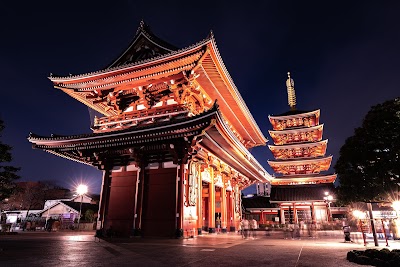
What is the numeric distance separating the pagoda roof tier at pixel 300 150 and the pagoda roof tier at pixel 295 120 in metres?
3.69

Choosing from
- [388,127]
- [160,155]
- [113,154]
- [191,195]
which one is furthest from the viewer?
[113,154]

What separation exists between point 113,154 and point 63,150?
3566 mm

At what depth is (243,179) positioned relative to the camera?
90.2 ft

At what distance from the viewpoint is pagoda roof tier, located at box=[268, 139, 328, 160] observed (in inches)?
1528

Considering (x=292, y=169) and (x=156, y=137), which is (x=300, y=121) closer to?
(x=292, y=169)

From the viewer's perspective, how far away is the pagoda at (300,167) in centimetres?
3672

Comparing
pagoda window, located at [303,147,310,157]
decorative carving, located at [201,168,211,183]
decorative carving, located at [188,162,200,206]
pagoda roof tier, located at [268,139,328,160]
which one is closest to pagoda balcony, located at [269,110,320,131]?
pagoda roof tier, located at [268,139,328,160]

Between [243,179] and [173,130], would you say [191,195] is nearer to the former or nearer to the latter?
[173,130]

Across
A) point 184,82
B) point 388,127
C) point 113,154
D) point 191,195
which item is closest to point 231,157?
point 191,195

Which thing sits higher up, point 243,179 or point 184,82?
point 184,82

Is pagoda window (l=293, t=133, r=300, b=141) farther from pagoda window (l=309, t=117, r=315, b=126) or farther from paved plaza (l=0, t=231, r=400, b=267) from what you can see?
paved plaza (l=0, t=231, r=400, b=267)

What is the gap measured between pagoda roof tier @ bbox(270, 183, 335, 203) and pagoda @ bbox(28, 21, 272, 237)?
20.1 meters

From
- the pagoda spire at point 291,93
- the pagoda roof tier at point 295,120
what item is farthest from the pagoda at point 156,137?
the pagoda spire at point 291,93

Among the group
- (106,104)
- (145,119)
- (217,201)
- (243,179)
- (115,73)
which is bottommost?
(217,201)
